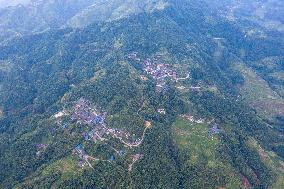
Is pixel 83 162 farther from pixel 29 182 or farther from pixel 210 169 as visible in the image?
pixel 210 169

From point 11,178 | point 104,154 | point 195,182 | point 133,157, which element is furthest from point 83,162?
point 195,182

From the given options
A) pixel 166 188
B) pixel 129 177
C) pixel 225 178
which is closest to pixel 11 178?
pixel 129 177

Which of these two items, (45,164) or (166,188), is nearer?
(166,188)

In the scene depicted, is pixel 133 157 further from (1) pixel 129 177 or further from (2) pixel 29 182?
(2) pixel 29 182

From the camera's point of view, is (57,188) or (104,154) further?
(104,154)

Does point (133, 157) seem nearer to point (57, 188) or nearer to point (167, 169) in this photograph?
point (167, 169)

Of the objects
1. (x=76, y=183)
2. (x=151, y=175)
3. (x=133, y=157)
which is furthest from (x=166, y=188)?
(x=76, y=183)
